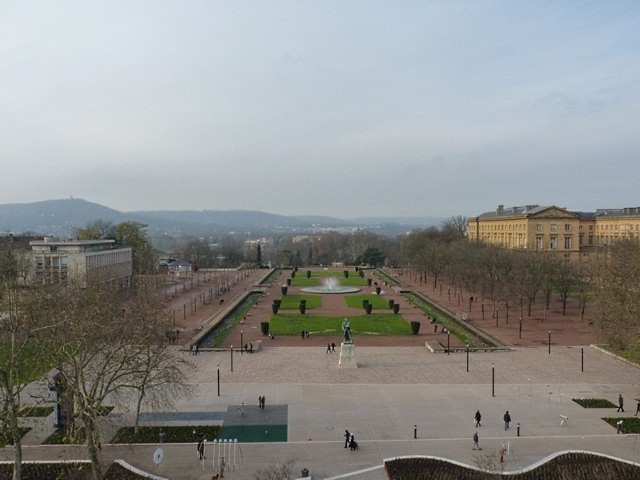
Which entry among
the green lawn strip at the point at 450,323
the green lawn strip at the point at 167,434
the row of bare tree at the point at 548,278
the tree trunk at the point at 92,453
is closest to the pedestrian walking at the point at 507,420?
the row of bare tree at the point at 548,278

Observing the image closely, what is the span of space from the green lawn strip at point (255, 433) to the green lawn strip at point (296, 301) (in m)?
38.2

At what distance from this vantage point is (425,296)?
76.4 m

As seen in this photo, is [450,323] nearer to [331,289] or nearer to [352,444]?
[331,289]

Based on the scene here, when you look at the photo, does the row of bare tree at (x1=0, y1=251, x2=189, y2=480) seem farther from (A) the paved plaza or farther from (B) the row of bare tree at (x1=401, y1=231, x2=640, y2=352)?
(B) the row of bare tree at (x1=401, y1=231, x2=640, y2=352)

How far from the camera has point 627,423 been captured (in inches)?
1068

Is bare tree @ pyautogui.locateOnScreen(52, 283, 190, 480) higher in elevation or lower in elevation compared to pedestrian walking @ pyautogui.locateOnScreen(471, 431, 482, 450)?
higher

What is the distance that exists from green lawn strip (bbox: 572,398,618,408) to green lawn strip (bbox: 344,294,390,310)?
3502 centimetres

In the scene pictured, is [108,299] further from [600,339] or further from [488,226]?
[488,226]

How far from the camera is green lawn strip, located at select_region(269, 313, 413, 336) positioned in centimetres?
5103

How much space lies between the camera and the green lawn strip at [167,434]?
82.6ft

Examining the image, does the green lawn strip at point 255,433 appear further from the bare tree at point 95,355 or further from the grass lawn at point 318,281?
the grass lawn at point 318,281

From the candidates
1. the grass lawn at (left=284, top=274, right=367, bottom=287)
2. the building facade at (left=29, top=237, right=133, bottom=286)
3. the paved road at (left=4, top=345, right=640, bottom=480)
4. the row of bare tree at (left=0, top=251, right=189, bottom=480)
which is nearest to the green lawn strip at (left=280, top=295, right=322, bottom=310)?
the grass lawn at (left=284, top=274, right=367, bottom=287)

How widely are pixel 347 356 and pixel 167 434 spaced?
15371 mm

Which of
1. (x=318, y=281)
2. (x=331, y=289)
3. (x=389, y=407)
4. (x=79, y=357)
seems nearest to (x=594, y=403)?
(x=389, y=407)
